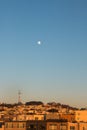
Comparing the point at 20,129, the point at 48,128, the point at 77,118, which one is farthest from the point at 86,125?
the point at 77,118

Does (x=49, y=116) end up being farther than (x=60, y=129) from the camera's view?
Yes

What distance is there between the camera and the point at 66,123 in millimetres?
81250

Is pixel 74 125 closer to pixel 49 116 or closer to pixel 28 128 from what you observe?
pixel 28 128

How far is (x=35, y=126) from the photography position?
273 ft

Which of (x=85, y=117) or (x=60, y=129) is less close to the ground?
(x=85, y=117)

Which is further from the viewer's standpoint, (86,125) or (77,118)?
(77,118)

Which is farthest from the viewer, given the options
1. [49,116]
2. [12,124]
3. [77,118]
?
[77,118]

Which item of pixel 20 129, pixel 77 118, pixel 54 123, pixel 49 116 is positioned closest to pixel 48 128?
pixel 54 123

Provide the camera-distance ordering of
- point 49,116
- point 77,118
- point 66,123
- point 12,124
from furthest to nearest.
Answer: point 77,118, point 49,116, point 12,124, point 66,123

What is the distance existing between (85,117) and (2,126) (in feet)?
106

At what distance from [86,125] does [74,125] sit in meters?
3.75

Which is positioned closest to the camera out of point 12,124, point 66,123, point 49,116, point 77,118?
point 66,123

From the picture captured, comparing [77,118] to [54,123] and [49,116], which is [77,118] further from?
[54,123]

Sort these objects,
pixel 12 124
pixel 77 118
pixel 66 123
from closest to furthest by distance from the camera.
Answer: pixel 66 123, pixel 12 124, pixel 77 118
